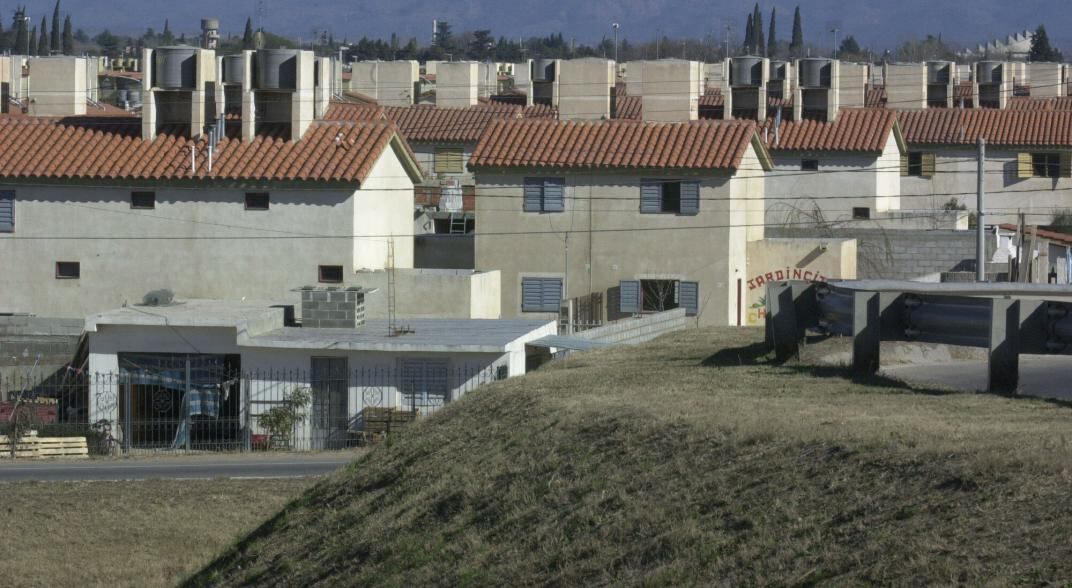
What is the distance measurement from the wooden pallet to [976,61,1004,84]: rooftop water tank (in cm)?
6672

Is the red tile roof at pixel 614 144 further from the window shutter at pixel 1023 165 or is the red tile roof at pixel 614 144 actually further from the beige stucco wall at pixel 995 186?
the window shutter at pixel 1023 165

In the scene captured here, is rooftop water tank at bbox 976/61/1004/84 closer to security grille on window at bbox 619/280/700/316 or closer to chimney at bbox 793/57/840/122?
chimney at bbox 793/57/840/122

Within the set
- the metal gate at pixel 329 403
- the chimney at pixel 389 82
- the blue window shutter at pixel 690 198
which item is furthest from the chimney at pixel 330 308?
the chimney at pixel 389 82

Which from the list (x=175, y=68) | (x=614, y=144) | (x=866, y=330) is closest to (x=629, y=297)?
(x=614, y=144)

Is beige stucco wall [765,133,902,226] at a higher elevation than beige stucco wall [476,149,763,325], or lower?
higher

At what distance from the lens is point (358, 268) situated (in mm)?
45938

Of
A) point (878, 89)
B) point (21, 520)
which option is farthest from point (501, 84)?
point (21, 520)

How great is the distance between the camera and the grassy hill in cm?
848

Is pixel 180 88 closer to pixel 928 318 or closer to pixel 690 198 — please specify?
pixel 690 198

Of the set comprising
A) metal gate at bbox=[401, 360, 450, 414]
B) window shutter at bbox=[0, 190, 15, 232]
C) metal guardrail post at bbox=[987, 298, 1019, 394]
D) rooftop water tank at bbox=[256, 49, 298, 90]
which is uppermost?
rooftop water tank at bbox=[256, 49, 298, 90]

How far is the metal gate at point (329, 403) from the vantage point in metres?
35.6

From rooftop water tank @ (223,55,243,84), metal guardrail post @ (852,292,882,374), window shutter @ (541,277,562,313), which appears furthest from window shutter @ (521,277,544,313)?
metal guardrail post @ (852,292,882,374)

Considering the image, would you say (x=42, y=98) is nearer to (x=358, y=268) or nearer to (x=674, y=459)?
(x=358, y=268)

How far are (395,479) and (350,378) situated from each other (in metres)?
22.3
